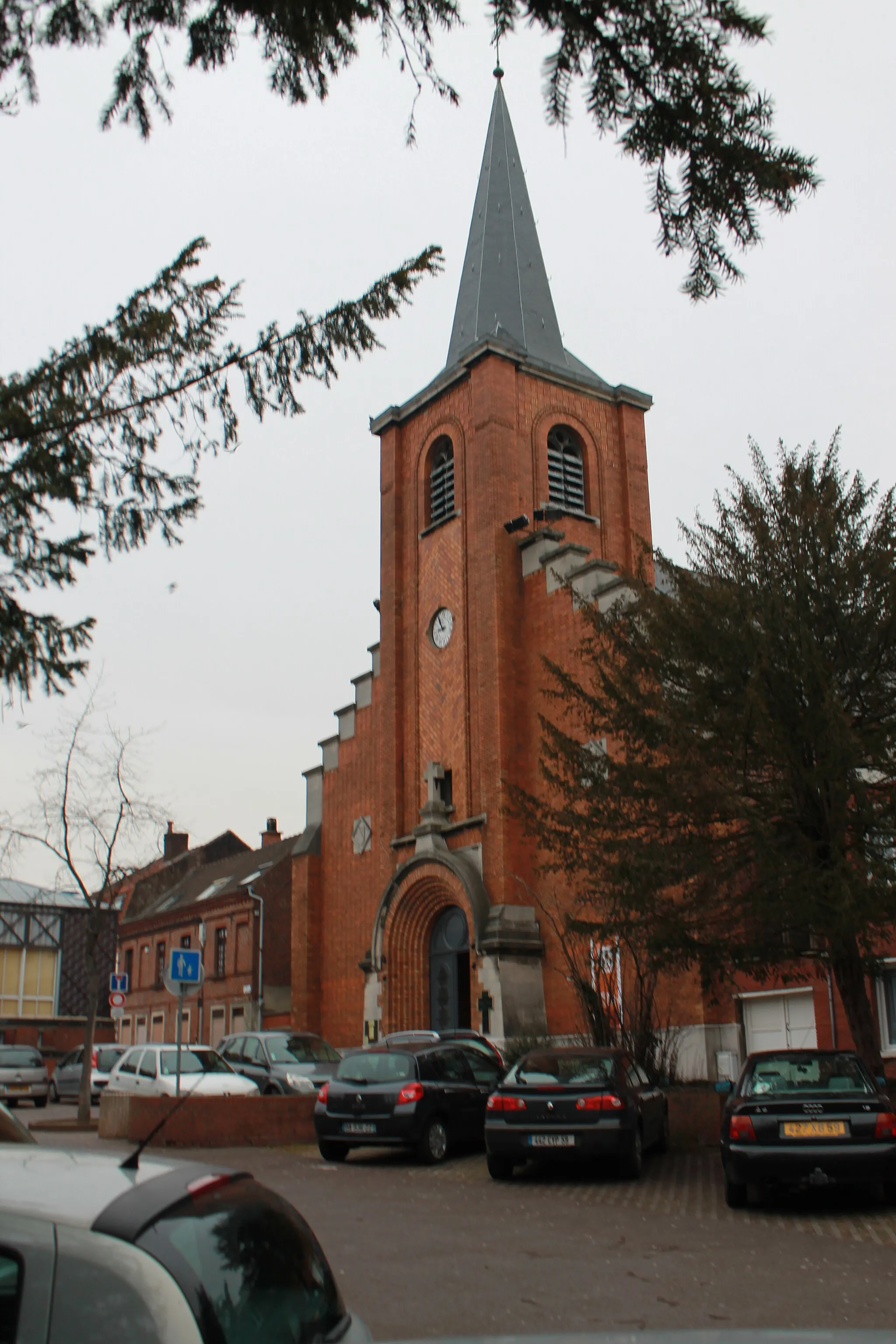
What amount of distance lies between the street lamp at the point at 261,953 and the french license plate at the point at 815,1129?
30859mm

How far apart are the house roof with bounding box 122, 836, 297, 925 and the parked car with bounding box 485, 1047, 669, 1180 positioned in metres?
29.9

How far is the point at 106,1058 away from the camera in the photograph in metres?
29.8

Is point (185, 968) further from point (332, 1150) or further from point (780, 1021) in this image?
point (780, 1021)

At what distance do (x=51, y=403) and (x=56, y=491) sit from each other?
500mm

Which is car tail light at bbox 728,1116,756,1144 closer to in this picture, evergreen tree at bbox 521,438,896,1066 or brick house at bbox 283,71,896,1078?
evergreen tree at bbox 521,438,896,1066

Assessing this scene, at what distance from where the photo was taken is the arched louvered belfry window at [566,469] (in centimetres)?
3234

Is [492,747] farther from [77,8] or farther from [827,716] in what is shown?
[77,8]

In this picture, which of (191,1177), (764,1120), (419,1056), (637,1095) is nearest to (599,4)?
(191,1177)

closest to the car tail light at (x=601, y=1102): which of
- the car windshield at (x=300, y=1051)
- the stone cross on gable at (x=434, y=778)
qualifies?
the car windshield at (x=300, y=1051)

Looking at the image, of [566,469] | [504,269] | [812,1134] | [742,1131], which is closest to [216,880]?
[566,469]

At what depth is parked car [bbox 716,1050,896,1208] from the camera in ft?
33.4

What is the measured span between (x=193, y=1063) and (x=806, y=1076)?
42.3 feet

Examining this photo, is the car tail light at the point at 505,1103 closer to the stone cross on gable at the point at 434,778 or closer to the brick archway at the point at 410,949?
the brick archway at the point at 410,949

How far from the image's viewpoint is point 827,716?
13.5 metres
